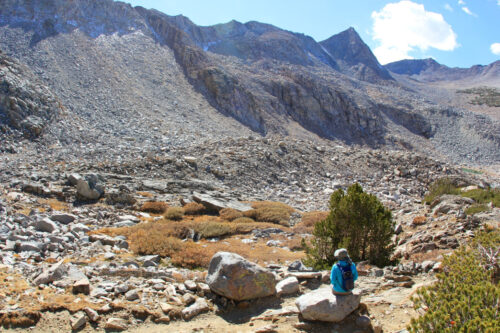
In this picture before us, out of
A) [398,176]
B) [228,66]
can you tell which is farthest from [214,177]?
[228,66]

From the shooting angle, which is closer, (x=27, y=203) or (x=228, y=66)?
(x=27, y=203)

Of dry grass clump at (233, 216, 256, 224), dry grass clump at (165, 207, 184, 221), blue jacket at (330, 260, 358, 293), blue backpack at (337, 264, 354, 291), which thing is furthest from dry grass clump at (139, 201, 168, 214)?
blue backpack at (337, 264, 354, 291)

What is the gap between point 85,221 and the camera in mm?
12578

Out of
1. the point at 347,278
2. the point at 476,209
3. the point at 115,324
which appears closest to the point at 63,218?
the point at 115,324

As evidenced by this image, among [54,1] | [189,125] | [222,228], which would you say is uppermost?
[54,1]

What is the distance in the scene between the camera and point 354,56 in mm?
120312

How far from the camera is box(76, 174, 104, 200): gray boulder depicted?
15422 millimetres

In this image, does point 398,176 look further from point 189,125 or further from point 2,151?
point 2,151

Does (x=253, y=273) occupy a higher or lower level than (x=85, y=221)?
higher

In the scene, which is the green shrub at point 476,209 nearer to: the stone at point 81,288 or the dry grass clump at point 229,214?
the dry grass clump at point 229,214

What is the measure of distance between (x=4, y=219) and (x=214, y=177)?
13211mm

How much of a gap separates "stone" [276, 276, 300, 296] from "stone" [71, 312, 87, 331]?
3724mm

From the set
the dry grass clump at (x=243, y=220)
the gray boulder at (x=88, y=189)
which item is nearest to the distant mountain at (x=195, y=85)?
the gray boulder at (x=88, y=189)

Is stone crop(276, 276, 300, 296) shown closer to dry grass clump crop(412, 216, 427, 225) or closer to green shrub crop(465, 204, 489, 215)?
dry grass clump crop(412, 216, 427, 225)
